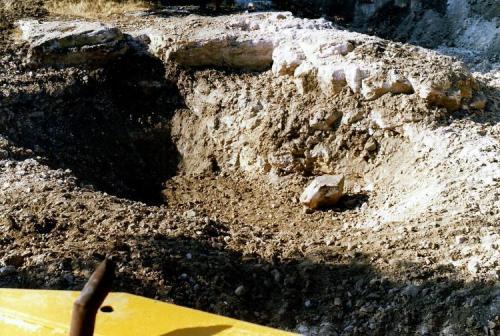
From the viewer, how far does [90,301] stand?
1.72 m

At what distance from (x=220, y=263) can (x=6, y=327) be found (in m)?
2.62

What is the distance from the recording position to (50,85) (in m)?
7.88

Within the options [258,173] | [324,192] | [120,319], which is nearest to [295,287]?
[324,192]

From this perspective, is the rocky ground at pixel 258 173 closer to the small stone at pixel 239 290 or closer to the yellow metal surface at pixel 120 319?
the small stone at pixel 239 290

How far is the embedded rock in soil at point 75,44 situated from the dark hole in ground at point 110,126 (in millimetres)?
201

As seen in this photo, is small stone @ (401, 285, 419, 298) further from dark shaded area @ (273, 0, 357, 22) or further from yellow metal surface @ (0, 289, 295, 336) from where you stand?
dark shaded area @ (273, 0, 357, 22)

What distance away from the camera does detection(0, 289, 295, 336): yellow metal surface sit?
195 centimetres

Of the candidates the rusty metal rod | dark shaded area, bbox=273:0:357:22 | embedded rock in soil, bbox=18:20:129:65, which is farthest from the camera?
dark shaded area, bbox=273:0:357:22

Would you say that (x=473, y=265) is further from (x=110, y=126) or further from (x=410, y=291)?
(x=110, y=126)

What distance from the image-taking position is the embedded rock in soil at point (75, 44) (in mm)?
8195

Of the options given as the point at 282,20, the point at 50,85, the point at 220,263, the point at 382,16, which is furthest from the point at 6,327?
the point at 382,16

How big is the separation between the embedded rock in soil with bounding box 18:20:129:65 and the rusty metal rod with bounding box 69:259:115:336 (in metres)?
6.99

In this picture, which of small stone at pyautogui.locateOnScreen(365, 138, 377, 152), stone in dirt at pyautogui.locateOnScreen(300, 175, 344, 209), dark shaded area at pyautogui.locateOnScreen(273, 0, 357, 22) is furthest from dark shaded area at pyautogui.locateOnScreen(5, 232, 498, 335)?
dark shaded area at pyautogui.locateOnScreen(273, 0, 357, 22)

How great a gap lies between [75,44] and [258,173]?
10.3ft
